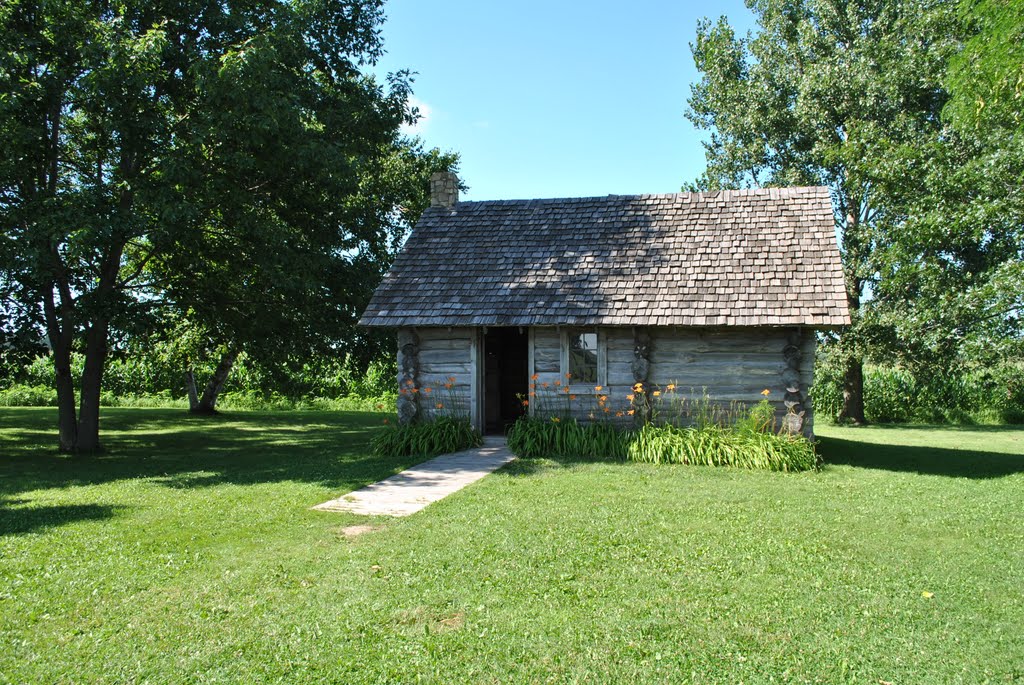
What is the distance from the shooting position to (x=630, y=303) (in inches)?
540

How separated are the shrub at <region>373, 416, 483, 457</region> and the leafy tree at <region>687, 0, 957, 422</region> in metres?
12.4

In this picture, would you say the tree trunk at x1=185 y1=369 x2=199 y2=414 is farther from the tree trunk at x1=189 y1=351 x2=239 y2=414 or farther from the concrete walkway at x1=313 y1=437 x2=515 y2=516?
the concrete walkway at x1=313 y1=437 x2=515 y2=516

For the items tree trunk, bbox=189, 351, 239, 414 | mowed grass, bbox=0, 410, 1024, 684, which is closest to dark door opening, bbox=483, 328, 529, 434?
mowed grass, bbox=0, 410, 1024, 684

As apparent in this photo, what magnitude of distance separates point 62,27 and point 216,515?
9.53 metres

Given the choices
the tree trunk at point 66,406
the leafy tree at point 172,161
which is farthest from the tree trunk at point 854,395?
the tree trunk at point 66,406

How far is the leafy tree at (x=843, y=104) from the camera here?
20406mm

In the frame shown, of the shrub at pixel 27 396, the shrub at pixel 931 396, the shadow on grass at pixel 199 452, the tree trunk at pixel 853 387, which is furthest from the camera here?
the shrub at pixel 27 396

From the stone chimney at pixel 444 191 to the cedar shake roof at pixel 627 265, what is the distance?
0.55 m

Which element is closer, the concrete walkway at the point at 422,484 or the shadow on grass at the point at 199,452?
the concrete walkway at the point at 422,484

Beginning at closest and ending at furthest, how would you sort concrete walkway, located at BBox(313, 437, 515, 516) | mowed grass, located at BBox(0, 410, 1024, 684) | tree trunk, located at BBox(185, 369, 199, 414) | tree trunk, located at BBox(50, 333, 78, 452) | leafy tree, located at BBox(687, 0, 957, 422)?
mowed grass, located at BBox(0, 410, 1024, 684) < concrete walkway, located at BBox(313, 437, 515, 516) < tree trunk, located at BBox(50, 333, 78, 452) < leafy tree, located at BBox(687, 0, 957, 422) < tree trunk, located at BBox(185, 369, 199, 414)

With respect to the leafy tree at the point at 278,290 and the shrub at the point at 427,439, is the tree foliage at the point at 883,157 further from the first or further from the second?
the leafy tree at the point at 278,290

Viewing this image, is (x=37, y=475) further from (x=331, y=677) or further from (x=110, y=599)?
(x=331, y=677)

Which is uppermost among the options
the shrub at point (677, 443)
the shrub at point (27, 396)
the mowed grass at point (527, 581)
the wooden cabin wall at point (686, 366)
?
the wooden cabin wall at point (686, 366)

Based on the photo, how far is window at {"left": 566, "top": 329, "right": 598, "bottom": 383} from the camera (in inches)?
564
